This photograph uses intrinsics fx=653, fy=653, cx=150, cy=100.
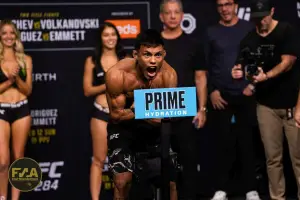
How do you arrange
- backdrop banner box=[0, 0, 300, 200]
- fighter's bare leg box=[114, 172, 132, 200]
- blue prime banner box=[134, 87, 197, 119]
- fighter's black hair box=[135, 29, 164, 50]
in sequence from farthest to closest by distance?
backdrop banner box=[0, 0, 300, 200] → fighter's bare leg box=[114, 172, 132, 200] → fighter's black hair box=[135, 29, 164, 50] → blue prime banner box=[134, 87, 197, 119]

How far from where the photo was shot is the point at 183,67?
20.3 ft

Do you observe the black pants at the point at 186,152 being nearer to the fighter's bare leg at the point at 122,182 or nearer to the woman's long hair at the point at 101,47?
the woman's long hair at the point at 101,47

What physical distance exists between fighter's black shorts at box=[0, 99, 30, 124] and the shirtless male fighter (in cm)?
157

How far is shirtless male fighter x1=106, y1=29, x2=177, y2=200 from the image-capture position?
14.9 ft

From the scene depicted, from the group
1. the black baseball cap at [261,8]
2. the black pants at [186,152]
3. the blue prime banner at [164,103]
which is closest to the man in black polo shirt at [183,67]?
the black pants at [186,152]

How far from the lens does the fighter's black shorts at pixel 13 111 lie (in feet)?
20.2

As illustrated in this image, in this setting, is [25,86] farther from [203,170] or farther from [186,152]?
[203,170]

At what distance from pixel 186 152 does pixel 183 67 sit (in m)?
0.81

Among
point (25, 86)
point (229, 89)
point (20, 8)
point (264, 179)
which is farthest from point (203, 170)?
point (20, 8)

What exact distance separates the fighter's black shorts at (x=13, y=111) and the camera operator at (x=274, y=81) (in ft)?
6.62

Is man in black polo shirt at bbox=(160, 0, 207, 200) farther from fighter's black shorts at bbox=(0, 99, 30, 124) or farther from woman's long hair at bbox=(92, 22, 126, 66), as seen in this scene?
fighter's black shorts at bbox=(0, 99, 30, 124)

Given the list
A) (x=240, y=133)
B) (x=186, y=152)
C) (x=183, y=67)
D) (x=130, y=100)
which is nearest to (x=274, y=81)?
(x=240, y=133)

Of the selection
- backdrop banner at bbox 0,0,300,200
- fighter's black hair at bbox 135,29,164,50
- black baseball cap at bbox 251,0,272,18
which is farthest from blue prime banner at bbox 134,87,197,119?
backdrop banner at bbox 0,0,300,200

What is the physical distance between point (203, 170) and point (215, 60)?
130 cm
